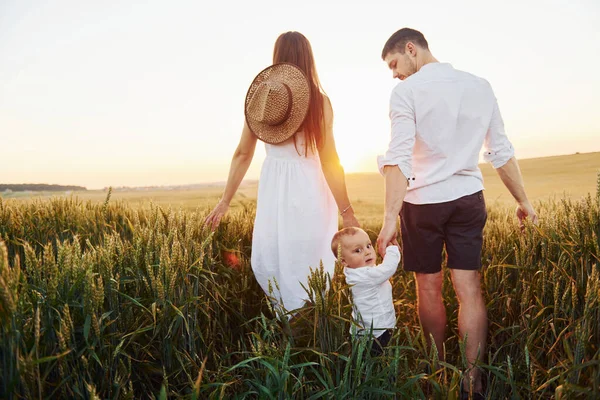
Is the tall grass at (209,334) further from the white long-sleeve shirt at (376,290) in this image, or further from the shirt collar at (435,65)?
the shirt collar at (435,65)

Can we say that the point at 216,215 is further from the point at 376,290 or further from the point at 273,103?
the point at 376,290

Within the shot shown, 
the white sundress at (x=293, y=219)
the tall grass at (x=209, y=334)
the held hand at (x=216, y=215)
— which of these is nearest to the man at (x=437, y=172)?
the tall grass at (x=209, y=334)

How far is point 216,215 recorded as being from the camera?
11.9 ft

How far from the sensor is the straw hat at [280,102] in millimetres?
3252

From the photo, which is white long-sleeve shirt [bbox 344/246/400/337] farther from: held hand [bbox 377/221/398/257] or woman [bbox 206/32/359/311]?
woman [bbox 206/32/359/311]

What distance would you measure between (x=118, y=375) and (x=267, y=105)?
205 centimetres

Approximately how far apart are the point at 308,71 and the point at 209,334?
1.95 m

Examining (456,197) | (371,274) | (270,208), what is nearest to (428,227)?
(456,197)

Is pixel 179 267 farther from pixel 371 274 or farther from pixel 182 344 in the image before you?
pixel 371 274

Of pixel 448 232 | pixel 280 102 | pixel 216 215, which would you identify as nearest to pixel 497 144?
pixel 448 232

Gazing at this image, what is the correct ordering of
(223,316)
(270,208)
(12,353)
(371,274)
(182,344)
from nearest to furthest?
(12,353)
(182,344)
(371,274)
(223,316)
(270,208)

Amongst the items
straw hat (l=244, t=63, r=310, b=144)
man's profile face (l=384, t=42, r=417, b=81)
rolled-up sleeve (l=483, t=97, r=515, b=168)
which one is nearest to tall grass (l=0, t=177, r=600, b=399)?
rolled-up sleeve (l=483, t=97, r=515, b=168)

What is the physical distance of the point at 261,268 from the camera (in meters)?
3.49

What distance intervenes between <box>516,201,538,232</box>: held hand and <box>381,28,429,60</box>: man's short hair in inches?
52.6
